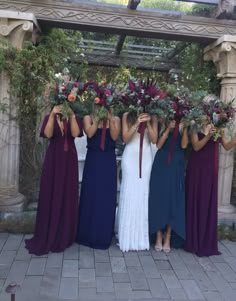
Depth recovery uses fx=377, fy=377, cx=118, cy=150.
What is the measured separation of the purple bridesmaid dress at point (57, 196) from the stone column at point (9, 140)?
95cm

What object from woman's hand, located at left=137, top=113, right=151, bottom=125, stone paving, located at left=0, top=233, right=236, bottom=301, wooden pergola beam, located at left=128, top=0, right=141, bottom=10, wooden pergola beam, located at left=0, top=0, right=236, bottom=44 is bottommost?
stone paving, located at left=0, top=233, right=236, bottom=301

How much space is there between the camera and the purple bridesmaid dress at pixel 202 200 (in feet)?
14.2

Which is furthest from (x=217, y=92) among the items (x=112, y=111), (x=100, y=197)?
(x=100, y=197)

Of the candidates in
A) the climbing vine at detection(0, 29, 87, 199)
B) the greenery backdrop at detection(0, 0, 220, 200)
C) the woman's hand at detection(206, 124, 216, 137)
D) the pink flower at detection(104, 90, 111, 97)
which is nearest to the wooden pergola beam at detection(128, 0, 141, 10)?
the greenery backdrop at detection(0, 0, 220, 200)

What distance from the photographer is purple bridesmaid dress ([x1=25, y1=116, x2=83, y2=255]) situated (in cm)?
411

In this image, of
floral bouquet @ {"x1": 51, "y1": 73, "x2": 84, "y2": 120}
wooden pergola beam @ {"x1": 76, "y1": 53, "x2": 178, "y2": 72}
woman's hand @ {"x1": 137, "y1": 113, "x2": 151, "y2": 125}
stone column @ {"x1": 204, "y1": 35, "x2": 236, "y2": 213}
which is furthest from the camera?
wooden pergola beam @ {"x1": 76, "y1": 53, "x2": 178, "y2": 72}

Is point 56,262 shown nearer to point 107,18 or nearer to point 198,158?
point 198,158

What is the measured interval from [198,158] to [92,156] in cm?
122

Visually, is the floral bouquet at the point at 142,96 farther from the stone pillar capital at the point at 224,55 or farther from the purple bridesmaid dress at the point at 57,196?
the stone pillar capital at the point at 224,55

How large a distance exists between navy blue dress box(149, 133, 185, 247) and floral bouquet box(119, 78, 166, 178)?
493 millimetres

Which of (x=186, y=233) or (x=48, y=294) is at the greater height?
(x=186, y=233)

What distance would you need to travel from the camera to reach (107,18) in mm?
4879

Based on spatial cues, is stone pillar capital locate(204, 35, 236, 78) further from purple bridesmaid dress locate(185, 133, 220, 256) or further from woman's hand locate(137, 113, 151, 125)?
woman's hand locate(137, 113, 151, 125)

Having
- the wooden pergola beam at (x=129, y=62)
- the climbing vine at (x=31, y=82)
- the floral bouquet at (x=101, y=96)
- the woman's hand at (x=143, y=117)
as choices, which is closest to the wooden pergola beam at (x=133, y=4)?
the climbing vine at (x=31, y=82)
